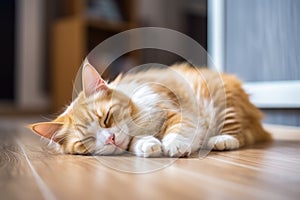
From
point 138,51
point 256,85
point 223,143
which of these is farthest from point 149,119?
point 138,51

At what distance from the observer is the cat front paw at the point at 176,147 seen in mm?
931

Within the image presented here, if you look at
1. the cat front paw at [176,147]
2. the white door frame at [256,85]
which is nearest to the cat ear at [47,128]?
the cat front paw at [176,147]

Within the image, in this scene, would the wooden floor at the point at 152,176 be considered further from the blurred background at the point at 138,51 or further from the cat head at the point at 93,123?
the blurred background at the point at 138,51

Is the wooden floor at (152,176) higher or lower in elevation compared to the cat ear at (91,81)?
lower

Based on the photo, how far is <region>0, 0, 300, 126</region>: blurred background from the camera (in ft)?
5.30

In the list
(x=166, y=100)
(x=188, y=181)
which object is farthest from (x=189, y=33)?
(x=188, y=181)

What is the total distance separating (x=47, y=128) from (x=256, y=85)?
1.12m

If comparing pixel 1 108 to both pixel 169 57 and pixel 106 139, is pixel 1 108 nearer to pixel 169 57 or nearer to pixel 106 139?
pixel 169 57

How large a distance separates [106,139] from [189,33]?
3.27 metres

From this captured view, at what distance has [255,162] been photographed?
866mm

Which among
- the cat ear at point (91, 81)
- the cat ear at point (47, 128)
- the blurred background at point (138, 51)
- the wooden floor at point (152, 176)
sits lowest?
the wooden floor at point (152, 176)

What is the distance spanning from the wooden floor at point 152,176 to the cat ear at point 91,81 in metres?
0.19

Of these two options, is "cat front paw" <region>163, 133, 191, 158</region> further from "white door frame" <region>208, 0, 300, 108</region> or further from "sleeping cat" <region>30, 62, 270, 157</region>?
"white door frame" <region>208, 0, 300, 108</region>

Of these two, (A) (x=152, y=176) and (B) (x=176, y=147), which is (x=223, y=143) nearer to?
(B) (x=176, y=147)
